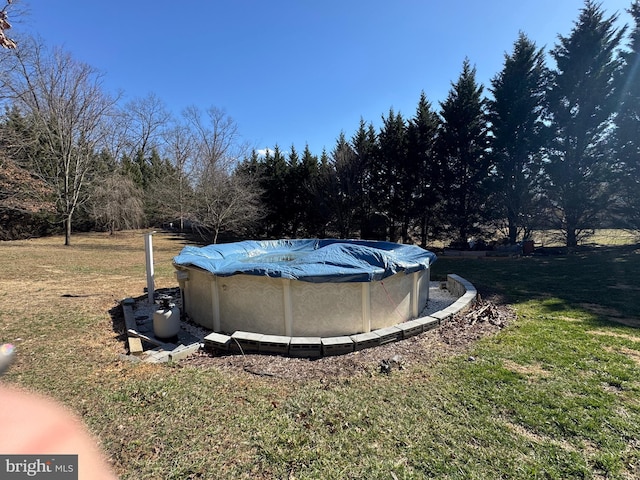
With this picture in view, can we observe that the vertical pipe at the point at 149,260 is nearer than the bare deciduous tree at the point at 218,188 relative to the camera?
Yes

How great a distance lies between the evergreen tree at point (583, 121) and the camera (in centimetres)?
1263

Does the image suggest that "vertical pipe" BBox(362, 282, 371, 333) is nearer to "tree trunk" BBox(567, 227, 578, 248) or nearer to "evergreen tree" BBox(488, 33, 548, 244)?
"evergreen tree" BBox(488, 33, 548, 244)

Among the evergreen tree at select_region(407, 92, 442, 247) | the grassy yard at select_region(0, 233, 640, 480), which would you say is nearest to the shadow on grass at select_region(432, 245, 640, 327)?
the grassy yard at select_region(0, 233, 640, 480)

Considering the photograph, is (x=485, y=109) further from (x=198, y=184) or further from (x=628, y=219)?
(x=198, y=184)

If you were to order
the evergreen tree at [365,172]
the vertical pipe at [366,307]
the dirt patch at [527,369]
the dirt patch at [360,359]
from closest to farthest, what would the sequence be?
1. the dirt patch at [527,369]
2. the dirt patch at [360,359]
3. the vertical pipe at [366,307]
4. the evergreen tree at [365,172]

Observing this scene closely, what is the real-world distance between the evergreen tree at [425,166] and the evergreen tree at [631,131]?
741 centimetres

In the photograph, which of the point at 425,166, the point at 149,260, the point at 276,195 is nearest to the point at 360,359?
the point at 149,260

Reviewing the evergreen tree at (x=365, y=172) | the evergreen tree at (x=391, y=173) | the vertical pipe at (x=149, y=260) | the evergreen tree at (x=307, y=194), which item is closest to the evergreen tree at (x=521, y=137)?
the evergreen tree at (x=391, y=173)

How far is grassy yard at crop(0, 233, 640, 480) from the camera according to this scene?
1911 millimetres

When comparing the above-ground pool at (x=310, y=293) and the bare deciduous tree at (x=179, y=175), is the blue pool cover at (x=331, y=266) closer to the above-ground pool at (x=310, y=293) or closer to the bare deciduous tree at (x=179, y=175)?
the above-ground pool at (x=310, y=293)

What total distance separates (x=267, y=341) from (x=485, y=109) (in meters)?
16.8

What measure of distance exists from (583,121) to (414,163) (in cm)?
737

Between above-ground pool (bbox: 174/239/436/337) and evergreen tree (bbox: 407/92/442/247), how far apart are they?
11.5m

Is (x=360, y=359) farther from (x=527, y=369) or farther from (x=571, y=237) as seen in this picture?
(x=571, y=237)
